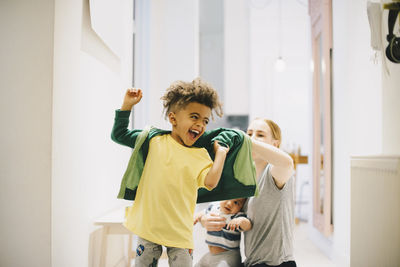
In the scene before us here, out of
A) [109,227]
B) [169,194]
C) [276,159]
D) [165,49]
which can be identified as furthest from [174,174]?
[165,49]

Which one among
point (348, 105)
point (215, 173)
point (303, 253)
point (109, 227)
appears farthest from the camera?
point (303, 253)

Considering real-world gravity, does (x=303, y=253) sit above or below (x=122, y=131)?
below

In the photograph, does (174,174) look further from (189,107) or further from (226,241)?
(226,241)

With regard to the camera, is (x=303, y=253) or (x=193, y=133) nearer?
(x=193, y=133)

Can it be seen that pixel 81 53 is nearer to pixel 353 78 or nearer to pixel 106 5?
pixel 106 5

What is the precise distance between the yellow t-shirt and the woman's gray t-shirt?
19.5 inches

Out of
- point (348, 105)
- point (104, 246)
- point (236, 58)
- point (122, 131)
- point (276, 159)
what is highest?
point (236, 58)

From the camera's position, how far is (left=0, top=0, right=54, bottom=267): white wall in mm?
1277

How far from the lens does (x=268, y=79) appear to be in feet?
18.3

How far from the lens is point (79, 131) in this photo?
5.27 ft

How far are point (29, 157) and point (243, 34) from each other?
4.98 meters

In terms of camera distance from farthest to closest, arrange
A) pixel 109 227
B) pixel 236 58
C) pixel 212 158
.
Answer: pixel 236 58 < pixel 109 227 < pixel 212 158

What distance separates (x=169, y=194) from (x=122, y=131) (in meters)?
0.27

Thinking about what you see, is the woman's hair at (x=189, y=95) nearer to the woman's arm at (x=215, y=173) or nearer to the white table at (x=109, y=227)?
the woman's arm at (x=215, y=173)
